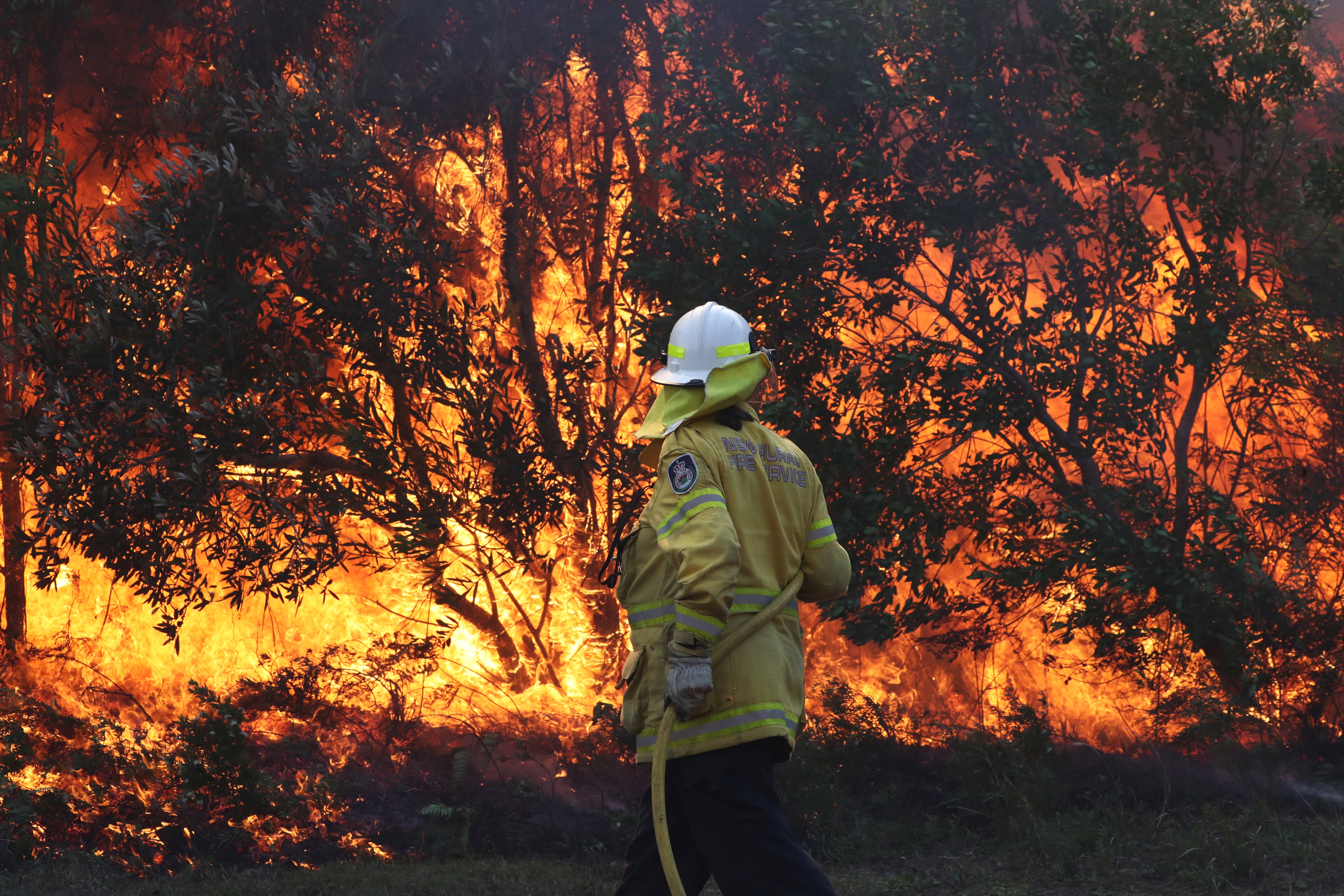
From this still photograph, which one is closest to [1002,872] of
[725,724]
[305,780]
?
[725,724]

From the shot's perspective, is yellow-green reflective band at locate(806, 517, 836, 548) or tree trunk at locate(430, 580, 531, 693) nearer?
yellow-green reflective band at locate(806, 517, 836, 548)

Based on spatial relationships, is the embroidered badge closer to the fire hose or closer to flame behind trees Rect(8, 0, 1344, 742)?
the fire hose

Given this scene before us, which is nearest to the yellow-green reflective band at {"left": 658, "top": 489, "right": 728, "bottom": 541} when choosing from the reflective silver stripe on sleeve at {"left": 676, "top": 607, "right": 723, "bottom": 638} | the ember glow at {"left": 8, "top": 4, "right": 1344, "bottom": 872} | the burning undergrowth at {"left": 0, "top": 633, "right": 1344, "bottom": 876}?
the reflective silver stripe on sleeve at {"left": 676, "top": 607, "right": 723, "bottom": 638}

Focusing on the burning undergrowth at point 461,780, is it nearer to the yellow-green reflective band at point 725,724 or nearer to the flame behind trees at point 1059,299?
the flame behind trees at point 1059,299

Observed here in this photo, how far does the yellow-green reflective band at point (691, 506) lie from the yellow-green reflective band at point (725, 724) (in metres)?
0.49

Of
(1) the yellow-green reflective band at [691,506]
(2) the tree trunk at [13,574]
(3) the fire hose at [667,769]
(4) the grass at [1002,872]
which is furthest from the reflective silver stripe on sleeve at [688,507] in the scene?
(2) the tree trunk at [13,574]

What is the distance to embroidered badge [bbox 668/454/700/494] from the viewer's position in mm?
2703

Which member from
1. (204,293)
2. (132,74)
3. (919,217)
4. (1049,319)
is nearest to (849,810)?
(1049,319)

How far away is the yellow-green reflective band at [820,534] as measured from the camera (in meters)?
3.10

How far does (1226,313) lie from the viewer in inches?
245

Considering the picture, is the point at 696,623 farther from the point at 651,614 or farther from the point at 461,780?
the point at 461,780

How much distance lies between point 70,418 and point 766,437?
437cm

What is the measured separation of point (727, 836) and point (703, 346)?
1.30 meters

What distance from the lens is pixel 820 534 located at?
3.12 meters
